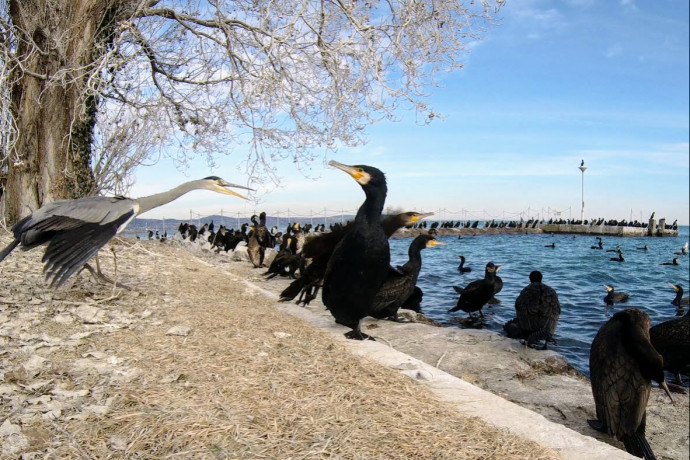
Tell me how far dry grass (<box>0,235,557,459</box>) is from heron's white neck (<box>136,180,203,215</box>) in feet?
3.81

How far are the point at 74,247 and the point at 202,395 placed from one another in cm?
184

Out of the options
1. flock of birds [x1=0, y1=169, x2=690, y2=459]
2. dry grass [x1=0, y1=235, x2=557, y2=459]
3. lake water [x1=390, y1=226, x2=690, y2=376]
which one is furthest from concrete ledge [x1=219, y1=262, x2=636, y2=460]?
lake water [x1=390, y1=226, x2=690, y2=376]

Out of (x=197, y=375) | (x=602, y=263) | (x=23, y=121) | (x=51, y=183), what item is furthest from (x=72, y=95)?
(x=602, y=263)

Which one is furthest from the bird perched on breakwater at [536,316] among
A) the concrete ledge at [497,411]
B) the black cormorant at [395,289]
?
the concrete ledge at [497,411]

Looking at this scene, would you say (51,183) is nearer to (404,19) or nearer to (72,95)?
(72,95)

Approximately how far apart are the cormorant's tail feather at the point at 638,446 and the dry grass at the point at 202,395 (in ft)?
7.82

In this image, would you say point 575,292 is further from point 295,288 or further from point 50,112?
point 50,112

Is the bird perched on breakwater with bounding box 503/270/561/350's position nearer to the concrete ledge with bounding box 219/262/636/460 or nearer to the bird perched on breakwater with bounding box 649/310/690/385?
the bird perched on breakwater with bounding box 649/310/690/385

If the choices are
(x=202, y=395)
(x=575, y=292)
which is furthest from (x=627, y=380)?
(x=575, y=292)

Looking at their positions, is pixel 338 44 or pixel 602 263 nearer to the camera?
pixel 338 44

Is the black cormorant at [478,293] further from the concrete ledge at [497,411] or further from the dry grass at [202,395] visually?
the concrete ledge at [497,411]

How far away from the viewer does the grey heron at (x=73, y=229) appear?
401 cm

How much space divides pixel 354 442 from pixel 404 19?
935cm

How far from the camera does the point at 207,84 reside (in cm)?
1240
